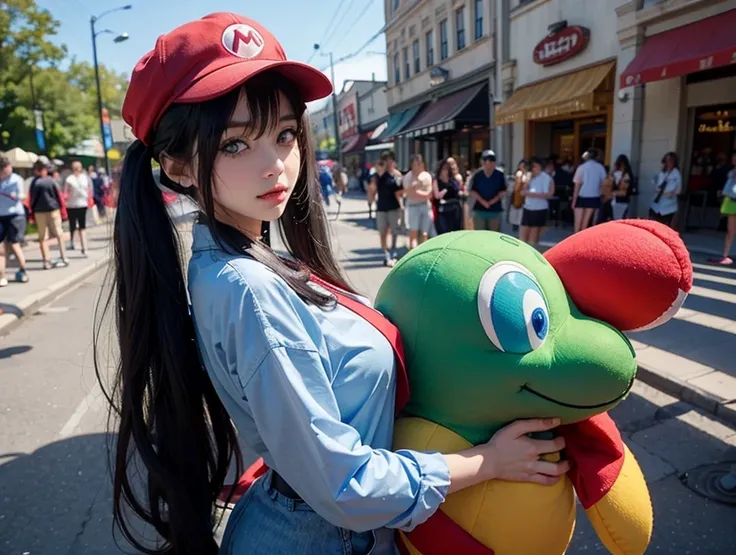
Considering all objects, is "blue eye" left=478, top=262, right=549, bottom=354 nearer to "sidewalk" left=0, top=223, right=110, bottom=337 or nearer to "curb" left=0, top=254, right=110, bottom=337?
"sidewalk" left=0, top=223, right=110, bottom=337

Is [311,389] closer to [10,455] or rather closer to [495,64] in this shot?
[10,455]

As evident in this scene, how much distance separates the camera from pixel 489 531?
1.16 meters

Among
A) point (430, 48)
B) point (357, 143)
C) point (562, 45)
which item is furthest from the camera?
point (357, 143)

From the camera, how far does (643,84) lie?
34.7ft

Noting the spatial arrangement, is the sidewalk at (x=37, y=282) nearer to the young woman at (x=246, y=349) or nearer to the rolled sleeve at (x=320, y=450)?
the young woman at (x=246, y=349)

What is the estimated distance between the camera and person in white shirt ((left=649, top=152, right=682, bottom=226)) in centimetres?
889

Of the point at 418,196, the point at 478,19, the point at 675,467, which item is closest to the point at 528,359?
the point at 675,467

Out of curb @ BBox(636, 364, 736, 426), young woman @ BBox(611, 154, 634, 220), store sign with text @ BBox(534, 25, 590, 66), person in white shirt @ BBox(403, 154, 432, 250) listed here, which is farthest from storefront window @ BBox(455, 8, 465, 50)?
curb @ BBox(636, 364, 736, 426)

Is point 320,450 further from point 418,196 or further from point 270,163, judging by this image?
point 418,196

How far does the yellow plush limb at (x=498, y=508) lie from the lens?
45.7 inches

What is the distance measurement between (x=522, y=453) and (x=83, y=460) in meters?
3.17

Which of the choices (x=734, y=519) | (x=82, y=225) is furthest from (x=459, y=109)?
(x=734, y=519)

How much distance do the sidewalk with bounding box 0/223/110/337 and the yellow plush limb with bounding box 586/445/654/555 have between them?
4.57 meters

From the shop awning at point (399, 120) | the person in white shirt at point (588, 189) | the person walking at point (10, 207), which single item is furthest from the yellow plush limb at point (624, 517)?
the shop awning at point (399, 120)
